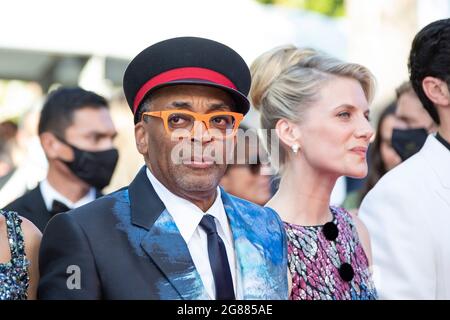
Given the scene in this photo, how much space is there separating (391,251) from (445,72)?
2.83ft

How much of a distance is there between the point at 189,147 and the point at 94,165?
3.12 meters

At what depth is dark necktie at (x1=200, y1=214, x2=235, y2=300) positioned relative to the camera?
320 centimetres

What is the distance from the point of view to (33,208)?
566 centimetres

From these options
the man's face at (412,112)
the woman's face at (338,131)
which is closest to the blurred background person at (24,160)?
the man's face at (412,112)

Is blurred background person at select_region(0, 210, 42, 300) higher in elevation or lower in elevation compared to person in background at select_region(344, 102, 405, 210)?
lower

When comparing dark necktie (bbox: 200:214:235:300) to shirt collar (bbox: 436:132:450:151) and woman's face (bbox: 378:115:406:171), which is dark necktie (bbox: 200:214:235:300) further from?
woman's face (bbox: 378:115:406:171)

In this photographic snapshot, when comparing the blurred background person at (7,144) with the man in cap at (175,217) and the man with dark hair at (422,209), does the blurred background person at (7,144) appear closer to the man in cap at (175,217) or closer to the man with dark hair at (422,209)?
the man with dark hair at (422,209)

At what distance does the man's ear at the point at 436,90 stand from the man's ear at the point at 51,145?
2826mm

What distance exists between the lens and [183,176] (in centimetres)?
326

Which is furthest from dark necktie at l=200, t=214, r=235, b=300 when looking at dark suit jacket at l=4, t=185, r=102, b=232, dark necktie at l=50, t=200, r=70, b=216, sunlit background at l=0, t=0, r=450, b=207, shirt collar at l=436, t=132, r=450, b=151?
sunlit background at l=0, t=0, r=450, b=207

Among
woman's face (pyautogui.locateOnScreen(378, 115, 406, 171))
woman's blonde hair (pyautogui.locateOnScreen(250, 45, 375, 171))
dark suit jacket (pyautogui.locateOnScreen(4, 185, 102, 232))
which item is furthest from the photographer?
woman's face (pyautogui.locateOnScreen(378, 115, 406, 171))

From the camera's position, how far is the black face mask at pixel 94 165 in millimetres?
6230

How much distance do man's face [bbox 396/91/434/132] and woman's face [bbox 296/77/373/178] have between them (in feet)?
6.90
